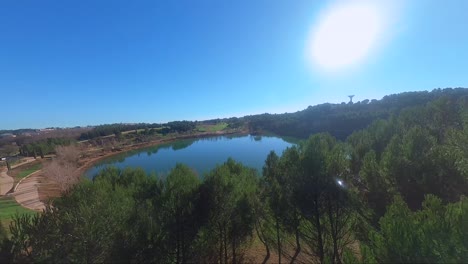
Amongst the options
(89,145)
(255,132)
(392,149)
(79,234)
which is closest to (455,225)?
(79,234)

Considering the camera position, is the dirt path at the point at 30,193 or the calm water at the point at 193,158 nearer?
the dirt path at the point at 30,193

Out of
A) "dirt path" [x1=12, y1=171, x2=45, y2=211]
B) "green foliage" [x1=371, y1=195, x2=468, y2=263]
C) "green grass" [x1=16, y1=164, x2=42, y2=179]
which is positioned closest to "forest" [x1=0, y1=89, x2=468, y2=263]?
"green foliage" [x1=371, y1=195, x2=468, y2=263]

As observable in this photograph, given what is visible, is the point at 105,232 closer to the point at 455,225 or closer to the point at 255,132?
the point at 455,225

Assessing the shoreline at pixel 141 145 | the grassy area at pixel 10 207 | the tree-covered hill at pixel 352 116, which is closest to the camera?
the grassy area at pixel 10 207

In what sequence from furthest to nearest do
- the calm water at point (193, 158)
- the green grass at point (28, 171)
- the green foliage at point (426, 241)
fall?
the calm water at point (193, 158) → the green grass at point (28, 171) → the green foliage at point (426, 241)

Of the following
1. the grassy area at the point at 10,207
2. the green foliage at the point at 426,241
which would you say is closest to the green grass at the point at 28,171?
the grassy area at the point at 10,207

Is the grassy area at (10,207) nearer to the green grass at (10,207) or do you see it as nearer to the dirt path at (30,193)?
the green grass at (10,207)

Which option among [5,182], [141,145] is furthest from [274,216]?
[141,145]
